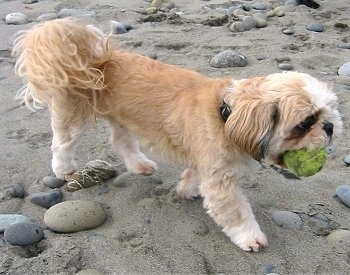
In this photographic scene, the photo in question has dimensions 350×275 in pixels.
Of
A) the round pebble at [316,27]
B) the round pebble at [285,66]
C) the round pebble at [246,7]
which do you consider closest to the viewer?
the round pebble at [285,66]

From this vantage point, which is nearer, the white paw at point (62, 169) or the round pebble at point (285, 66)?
the white paw at point (62, 169)

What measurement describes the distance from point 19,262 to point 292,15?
5.23 metres

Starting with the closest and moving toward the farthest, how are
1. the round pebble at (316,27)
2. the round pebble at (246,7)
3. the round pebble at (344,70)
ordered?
1. the round pebble at (344,70)
2. the round pebble at (316,27)
3. the round pebble at (246,7)

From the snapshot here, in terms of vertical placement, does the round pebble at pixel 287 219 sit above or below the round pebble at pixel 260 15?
above

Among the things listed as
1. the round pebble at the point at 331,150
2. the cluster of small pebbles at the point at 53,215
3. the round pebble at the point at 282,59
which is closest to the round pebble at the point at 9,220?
the cluster of small pebbles at the point at 53,215

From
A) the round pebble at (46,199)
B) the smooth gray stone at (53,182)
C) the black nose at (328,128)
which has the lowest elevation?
the smooth gray stone at (53,182)

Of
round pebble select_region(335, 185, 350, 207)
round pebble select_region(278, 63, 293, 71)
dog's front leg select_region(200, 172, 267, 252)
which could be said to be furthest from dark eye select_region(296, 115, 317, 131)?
round pebble select_region(278, 63, 293, 71)

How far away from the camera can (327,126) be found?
3.12 metres

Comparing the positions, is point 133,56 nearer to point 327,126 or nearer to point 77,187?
point 77,187

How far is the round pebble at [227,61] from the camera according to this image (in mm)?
5836

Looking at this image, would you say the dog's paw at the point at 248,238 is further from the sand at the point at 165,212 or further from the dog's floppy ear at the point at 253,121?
the dog's floppy ear at the point at 253,121

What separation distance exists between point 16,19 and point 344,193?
512 centimetres

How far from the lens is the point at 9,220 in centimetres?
356

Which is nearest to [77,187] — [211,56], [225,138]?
[225,138]
